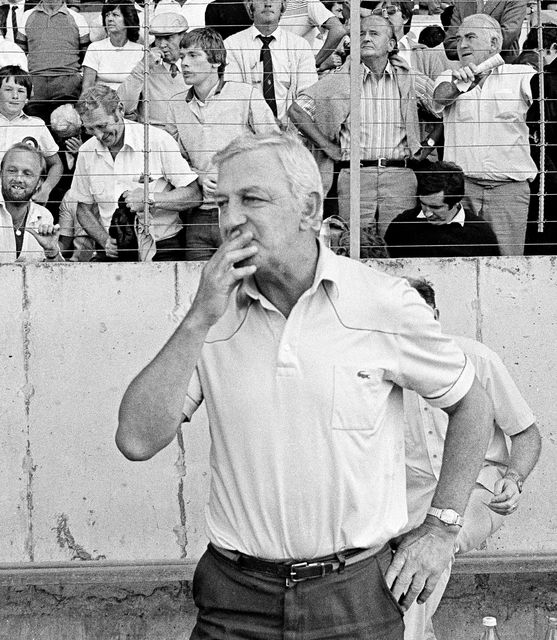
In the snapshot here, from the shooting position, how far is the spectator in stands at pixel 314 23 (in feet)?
21.3

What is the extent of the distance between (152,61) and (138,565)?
3353 mm

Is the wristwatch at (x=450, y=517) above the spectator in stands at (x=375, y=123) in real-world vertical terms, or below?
below

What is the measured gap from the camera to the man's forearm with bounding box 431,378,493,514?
2359 millimetres

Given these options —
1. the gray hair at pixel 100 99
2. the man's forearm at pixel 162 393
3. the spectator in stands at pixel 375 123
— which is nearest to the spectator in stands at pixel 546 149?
the spectator in stands at pixel 375 123

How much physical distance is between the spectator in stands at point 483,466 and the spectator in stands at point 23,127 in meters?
3.25

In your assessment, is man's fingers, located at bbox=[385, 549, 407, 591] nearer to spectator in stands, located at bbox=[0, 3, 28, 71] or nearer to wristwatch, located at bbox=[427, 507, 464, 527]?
wristwatch, located at bbox=[427, 507, 464, 527]

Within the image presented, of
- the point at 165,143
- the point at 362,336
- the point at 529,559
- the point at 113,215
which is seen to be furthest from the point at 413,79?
the point at 362,336

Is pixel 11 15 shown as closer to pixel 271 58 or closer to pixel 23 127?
pixel 23 127

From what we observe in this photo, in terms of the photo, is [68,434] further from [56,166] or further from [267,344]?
[267,344]

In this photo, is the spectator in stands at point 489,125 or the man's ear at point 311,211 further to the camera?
the spectator in stands at point 489,125

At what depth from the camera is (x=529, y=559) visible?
516 cm

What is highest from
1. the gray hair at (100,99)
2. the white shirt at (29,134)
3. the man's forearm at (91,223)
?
the gray hair at (100,99)

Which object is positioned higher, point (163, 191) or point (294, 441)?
point (163, 191)

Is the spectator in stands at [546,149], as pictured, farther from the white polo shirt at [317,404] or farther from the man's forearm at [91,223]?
the white polo shirt at [317,404]
